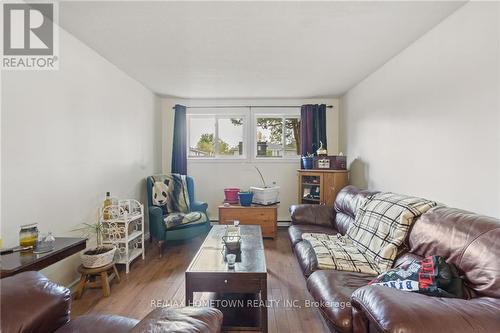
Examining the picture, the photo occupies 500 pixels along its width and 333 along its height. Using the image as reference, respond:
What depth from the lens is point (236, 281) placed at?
1687 mm

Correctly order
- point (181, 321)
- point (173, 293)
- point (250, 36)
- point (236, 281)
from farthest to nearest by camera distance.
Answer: point (173, 293) → point (250, 36) → point (236, 281) → point (181, 321)

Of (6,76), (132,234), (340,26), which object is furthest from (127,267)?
(340,26)

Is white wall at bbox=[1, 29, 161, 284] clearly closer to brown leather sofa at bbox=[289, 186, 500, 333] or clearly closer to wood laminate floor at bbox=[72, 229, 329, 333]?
wood laminate floor at bbox=[72, 229, 329, 333]

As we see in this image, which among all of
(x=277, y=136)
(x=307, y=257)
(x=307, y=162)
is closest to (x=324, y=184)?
(x=307, y=162)

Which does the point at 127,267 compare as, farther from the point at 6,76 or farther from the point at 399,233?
the point at 399,233

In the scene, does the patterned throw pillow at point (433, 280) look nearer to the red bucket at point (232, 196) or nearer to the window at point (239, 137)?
the red bucket at point (232, 196)

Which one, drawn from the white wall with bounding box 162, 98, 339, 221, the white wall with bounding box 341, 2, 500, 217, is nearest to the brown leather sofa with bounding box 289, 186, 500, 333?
the white wall with bounding box 341, 2, 500, 217

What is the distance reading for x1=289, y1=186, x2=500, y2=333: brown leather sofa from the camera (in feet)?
3.03

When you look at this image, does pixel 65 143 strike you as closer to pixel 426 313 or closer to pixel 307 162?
pixel 426 313

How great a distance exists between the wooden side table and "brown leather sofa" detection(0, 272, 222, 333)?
2.46 meters

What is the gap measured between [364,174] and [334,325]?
2470 mm

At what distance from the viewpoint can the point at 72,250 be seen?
169cm

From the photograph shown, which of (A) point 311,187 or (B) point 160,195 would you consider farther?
(A) point 311,187

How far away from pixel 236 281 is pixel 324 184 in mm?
2379
